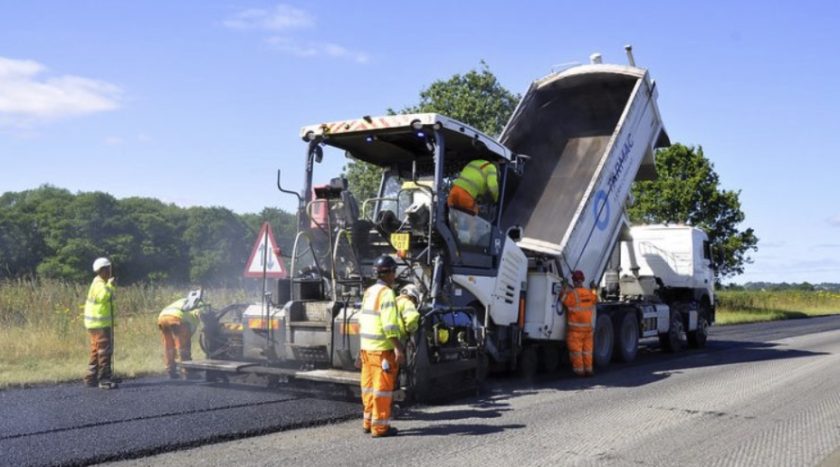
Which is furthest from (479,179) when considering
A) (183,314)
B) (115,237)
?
(115,237)

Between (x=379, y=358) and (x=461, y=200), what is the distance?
2.80 m

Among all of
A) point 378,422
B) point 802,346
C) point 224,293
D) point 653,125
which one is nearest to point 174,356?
point 378,422

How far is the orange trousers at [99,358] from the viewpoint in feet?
26.2

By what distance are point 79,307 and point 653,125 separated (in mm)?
9589

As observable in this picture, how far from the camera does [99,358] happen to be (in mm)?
8008

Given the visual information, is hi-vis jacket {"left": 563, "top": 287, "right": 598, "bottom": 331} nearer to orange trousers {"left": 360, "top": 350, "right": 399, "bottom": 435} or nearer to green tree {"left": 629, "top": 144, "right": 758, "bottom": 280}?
orange trousers {"left": 360, "top": 350, "right": 399, "bottom": 435}

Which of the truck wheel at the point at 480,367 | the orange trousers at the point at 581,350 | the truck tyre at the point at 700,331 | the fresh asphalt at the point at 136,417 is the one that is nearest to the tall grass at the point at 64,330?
the fresh asphalt at the point at 136,417

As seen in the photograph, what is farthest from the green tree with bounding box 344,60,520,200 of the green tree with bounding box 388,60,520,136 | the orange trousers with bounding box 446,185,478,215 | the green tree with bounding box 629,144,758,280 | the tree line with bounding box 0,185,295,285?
the tree line with bounding box 0,185,295,285

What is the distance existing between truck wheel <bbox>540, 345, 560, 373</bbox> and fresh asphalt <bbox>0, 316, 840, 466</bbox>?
58.6 inches

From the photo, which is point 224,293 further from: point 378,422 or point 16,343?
point 378,422

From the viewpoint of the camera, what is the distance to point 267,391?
7859 millimetres

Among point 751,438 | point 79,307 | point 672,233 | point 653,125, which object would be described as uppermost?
point 653,125

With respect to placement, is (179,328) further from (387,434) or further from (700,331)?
(700,331)

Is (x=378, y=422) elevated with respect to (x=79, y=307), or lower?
lower
